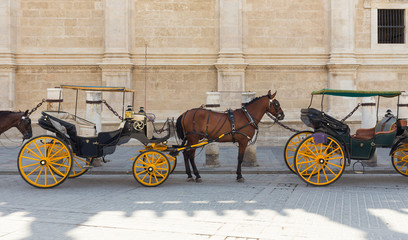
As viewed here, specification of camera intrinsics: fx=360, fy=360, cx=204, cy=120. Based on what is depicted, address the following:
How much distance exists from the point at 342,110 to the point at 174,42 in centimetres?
734

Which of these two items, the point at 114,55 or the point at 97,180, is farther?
the point at 114,55

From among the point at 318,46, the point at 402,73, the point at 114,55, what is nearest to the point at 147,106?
the point at 114,55

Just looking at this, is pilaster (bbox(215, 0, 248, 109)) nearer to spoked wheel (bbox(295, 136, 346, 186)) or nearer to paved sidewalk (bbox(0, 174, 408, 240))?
paved sidewalk (bbox(0, 174, 408, 240))

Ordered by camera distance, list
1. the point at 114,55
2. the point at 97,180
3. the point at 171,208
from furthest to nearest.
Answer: the point at 114,55
the point at 97,180
the point at 171,208

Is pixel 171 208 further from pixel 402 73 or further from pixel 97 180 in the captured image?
pixel 402 73

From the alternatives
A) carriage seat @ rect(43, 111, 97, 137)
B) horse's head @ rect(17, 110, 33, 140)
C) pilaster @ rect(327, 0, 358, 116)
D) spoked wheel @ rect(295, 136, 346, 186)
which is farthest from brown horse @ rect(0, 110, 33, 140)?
pilaster @ rect(327, 0, 358, 116)

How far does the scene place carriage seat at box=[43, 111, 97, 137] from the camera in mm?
7336

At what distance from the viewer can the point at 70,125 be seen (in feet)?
24.3

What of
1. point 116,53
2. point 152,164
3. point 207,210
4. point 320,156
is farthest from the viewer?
point 116,53

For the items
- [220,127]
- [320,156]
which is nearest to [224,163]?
[220,127]

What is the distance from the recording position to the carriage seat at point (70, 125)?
7336 mm

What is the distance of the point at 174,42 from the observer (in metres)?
14.9

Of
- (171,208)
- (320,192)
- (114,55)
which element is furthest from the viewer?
(114,55)

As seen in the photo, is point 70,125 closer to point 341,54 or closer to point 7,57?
point 7,57
